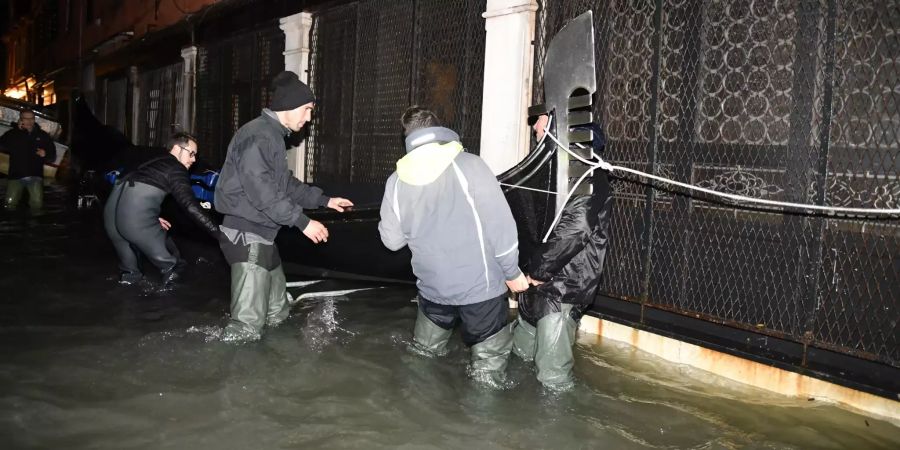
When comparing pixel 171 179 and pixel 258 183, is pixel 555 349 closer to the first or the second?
pixel 258 183

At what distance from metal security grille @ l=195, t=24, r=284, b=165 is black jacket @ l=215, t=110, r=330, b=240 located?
5750 millimetres

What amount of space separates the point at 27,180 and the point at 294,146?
5.05 meters

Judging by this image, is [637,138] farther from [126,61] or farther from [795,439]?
[126,61]

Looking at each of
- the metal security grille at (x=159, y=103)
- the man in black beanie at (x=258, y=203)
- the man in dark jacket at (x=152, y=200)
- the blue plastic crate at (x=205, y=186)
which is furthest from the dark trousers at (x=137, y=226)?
the metal security grille at (x=159, y=103)

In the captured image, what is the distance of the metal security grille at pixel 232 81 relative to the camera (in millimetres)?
10172

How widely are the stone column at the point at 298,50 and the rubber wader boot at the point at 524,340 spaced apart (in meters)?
5.73

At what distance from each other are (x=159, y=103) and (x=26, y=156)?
3.81 meters

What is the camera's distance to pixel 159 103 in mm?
14219

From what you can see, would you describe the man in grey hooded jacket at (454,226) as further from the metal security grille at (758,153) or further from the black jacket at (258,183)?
the metal security grille at (758,153)

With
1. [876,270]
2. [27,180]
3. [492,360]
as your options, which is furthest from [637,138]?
[27,180]

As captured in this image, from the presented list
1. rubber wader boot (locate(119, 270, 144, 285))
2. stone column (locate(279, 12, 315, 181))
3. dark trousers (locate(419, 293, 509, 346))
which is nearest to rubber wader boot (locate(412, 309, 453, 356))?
dark trousers (locate(419, 293, 509, 346))

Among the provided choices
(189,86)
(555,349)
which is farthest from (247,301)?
(189,86)

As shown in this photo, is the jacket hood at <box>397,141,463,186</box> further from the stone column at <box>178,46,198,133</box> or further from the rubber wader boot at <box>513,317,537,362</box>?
the stone column at <box>178,46,198,133</box>

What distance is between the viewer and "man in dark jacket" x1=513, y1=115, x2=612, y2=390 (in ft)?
12.0
